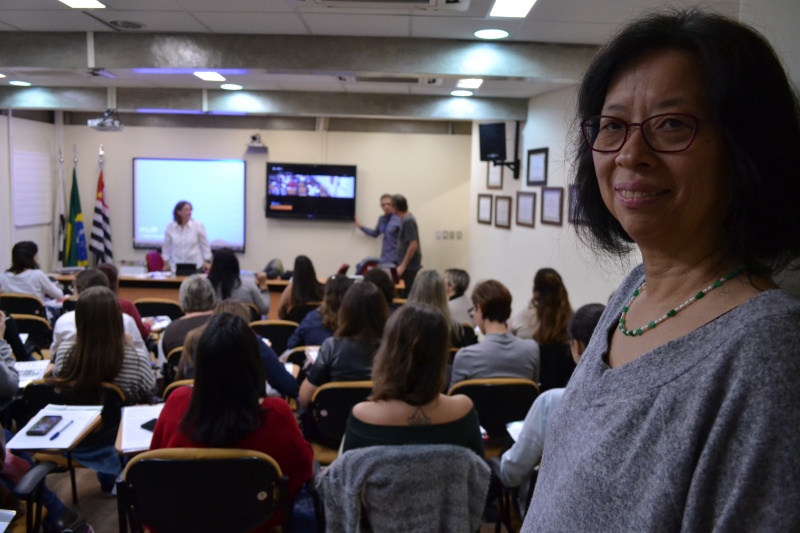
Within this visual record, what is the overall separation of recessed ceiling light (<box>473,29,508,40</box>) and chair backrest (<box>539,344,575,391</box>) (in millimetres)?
2290

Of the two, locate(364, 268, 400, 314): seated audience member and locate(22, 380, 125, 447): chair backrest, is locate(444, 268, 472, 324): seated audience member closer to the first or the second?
locate(364, 268, 400, 314): seated audience member

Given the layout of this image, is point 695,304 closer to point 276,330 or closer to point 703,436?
point 703,436

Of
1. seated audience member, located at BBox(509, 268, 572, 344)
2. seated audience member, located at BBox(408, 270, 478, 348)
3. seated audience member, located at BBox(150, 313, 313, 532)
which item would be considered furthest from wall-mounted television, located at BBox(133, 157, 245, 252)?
seated audience member, located at BBox(150, 313, 313, 532)

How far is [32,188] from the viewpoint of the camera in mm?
9812

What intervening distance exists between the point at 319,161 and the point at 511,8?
6.78 metres

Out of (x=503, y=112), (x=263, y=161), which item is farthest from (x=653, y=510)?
(x=263, y=161)

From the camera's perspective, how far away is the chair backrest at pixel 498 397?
3004 mm

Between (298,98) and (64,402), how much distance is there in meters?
5.83

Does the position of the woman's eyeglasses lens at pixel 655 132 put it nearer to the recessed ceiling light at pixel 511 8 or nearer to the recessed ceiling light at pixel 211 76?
the recessed ceiling light at pixel 511 8

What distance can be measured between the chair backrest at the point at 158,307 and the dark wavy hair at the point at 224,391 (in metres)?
3.48

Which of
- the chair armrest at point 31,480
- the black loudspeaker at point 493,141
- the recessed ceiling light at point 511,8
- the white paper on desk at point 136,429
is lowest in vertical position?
the chair armrest at point 31,480

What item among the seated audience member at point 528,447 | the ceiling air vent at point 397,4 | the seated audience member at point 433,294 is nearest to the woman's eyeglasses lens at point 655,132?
the seated audience member at point 528,447

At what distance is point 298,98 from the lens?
26.8 feet

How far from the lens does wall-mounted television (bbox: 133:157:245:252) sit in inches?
410
